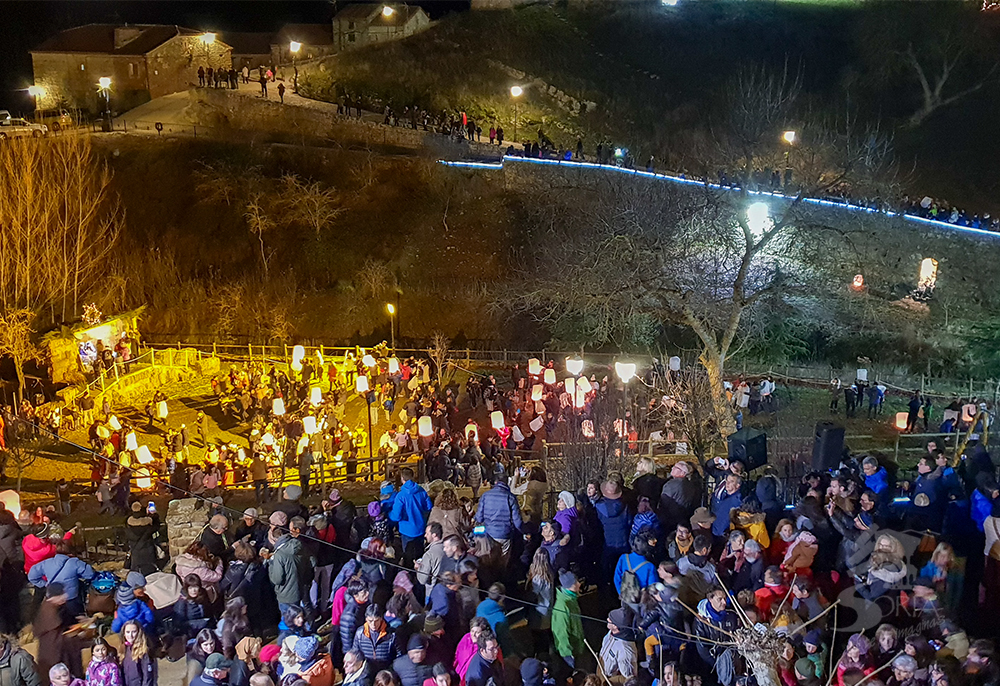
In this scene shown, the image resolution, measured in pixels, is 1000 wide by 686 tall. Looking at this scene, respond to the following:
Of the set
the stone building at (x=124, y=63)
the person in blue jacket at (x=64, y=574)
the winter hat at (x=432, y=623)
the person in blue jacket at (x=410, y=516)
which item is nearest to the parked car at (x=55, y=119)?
the stone building at (x=124, y=63)

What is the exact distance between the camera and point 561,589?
24.2 feet

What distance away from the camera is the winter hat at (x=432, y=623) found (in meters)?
7.16

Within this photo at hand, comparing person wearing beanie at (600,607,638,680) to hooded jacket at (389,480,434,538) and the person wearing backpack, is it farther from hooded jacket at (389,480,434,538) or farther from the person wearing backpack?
hooded jacket at (389,480,434,538)

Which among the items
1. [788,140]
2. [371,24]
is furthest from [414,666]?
[371,24]

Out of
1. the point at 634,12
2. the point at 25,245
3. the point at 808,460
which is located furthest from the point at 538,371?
the point at 634,12

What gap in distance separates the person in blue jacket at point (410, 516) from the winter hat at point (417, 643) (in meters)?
2.30

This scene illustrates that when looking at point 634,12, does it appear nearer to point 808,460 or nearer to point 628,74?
point 628,74

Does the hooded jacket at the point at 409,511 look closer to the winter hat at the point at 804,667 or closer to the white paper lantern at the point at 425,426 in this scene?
the winter hat at the point at 804,667

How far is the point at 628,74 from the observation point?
40.7 m

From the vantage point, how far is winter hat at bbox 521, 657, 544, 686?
6.48 metres

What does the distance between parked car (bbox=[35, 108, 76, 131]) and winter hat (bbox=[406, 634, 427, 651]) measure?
3361cm

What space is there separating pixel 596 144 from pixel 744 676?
31.8m

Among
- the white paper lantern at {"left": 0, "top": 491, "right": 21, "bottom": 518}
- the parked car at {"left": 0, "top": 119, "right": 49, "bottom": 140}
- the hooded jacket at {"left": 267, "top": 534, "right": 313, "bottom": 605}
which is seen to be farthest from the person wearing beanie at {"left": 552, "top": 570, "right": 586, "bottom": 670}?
the parked car at {"left": 0, "top": 119, "right": 49, "bottom": 140}

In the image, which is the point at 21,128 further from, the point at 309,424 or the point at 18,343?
the point at 309,424
